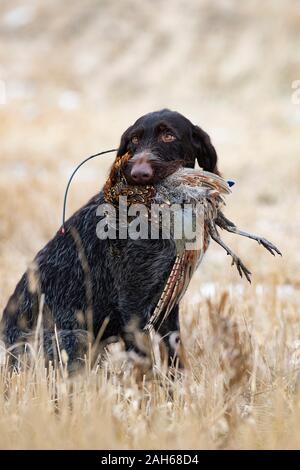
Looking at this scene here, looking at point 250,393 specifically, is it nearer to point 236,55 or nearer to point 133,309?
point 133,309

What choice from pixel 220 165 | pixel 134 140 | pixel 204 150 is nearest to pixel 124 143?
pixel 134 140

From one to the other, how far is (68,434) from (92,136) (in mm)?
16202

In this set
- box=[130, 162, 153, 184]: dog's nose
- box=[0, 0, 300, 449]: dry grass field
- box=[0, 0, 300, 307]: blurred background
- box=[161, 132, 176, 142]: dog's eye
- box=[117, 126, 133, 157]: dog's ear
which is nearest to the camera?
box=[0, 0, 300, 449]: dry grass field

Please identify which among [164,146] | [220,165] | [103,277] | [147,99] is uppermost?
[147,99]

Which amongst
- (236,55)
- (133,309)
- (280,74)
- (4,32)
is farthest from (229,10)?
(133,309)

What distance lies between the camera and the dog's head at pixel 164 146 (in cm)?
312

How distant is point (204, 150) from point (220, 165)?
481 inches

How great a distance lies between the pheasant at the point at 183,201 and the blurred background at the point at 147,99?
1901 millimetres

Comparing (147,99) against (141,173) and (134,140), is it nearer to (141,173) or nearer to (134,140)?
(134,140)

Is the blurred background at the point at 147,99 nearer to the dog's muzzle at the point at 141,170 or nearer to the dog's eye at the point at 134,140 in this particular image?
the dog's eye at the point at 134,140

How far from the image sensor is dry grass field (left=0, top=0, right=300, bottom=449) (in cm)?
262

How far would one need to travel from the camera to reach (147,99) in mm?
27047

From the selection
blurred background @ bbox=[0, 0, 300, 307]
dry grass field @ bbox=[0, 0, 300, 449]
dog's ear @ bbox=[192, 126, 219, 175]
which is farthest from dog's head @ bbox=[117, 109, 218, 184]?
blurred background @ bbox=[0, 0, 300, 307]

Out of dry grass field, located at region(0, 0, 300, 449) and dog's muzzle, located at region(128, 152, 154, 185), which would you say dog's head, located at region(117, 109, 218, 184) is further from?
dry grass field, located at region(0, 0, 300, 449)
